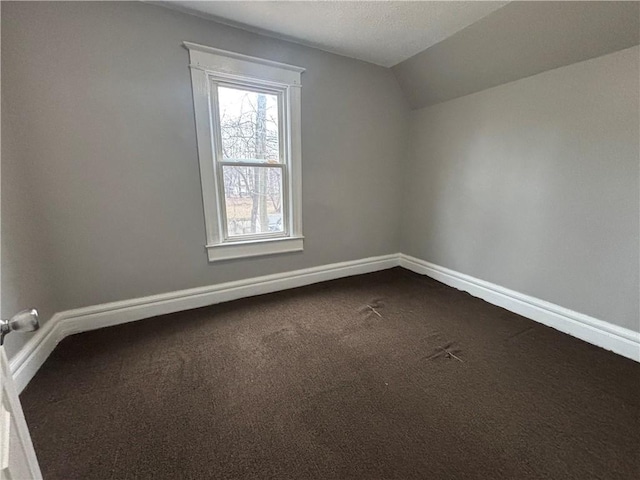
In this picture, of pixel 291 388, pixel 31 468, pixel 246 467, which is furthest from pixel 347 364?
pixel 31 468

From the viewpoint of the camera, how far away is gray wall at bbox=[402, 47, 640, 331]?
1.75 m

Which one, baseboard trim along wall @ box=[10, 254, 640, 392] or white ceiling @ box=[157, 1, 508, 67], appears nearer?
baseboard trim along wall @ box=[10, 254, 640, 392]

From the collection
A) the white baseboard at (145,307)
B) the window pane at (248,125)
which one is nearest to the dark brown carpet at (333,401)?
the white baseboard at (145,307)

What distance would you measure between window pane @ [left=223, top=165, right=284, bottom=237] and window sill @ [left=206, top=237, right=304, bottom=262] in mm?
108

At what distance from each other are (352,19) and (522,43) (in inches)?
48.6

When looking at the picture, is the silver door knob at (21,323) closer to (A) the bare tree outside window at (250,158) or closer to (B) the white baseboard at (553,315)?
(A) the bare tree outside window at (250,158)

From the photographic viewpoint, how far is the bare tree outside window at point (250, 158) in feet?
7.55

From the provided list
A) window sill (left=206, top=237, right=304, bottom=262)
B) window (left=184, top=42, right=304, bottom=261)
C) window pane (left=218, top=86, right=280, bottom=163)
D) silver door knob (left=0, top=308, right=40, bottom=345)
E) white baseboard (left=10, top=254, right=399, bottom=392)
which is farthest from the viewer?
window sill (left=206, top=237, right=304, bottom=262)

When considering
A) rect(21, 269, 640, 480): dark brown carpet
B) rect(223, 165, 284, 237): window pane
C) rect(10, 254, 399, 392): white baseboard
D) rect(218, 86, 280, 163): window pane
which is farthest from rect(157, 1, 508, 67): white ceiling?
rect(21, 269, 640, 480): dark brown carpet

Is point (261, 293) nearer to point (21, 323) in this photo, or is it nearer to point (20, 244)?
point (20, 244)

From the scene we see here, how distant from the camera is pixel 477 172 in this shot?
8.45 feet

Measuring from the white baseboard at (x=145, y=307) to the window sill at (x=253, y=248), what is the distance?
0.25m

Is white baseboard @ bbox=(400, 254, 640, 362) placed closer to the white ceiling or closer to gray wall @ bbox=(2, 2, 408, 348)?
gray wall @ bbox=(2, 2, 408, 348)

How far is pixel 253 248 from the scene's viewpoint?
99.6 inches
